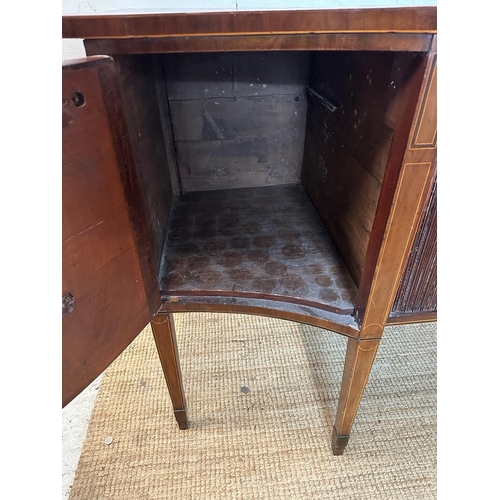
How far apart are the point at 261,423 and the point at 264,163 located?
2.01 ft

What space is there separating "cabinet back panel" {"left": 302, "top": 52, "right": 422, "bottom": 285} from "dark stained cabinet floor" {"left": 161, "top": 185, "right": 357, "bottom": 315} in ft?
0.13

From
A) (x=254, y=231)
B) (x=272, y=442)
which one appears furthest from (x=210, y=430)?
(x=254, y=231)

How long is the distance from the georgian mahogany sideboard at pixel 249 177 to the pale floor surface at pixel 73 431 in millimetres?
247

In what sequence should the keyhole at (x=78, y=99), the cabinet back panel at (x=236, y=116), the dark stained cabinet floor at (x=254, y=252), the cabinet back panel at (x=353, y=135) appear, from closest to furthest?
the keyhole at (x=78, y=99)
the cabinet back panel at (x=353, y=135)
the dark stained cabinet floor at (x=254, y=252)
the cabinet back panel at (x=236, y=116)

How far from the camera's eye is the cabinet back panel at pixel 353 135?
500 millimetres

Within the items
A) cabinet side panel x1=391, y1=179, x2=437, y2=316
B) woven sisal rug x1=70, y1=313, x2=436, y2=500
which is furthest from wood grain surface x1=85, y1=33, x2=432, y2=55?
woven sisal rug x1=70, y1=313, x2=436, y2=500

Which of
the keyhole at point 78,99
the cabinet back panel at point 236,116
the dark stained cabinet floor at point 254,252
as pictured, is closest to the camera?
Result: the keyhole at point 78,99

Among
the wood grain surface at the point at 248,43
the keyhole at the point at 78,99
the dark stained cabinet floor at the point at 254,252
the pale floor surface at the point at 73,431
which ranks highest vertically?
the wood grain surface at the point at 248,43

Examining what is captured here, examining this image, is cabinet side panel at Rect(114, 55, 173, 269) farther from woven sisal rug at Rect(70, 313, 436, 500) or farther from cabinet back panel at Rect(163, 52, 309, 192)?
woven sisal rug at Rect(70, 313, 436, 500)

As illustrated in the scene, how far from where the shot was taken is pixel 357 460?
0.87m

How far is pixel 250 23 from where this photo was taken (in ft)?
1.32

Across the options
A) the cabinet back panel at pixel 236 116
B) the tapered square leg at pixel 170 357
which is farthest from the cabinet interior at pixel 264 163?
the tapered square leg at pixel 170 357

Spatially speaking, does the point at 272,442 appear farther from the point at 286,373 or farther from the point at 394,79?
the point at 394,79

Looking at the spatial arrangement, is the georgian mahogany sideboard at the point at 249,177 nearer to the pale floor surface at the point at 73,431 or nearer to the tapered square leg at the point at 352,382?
the tapered square leg at the point at 352,382
